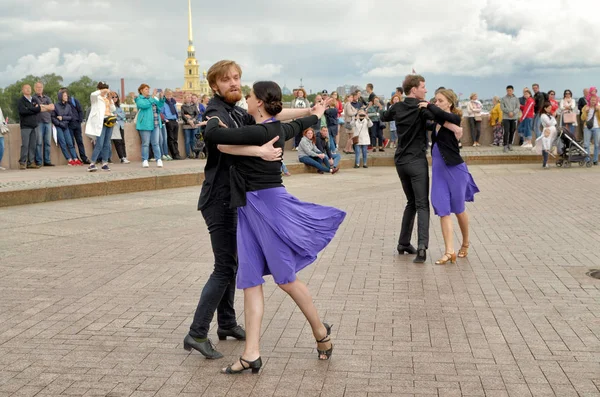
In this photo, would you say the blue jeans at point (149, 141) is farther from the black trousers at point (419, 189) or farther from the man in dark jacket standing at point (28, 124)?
the black trousers at point (419, 189)

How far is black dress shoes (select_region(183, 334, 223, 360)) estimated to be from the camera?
5238mm

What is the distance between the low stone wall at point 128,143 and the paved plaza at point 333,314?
6524 millimetres

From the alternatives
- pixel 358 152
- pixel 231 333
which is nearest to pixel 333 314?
pixel 231 333

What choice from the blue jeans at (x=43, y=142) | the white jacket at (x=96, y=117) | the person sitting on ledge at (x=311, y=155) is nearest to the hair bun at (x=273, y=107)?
the white jacket at (x=96, y=117)

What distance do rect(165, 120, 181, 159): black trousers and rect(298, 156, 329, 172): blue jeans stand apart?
3.52 metres

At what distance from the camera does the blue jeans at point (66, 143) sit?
18172 mm

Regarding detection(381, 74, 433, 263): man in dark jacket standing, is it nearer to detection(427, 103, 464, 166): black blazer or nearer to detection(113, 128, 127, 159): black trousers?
detection(427, 103, 464, 166): black blazer

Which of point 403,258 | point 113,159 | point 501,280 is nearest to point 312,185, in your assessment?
point 113,159

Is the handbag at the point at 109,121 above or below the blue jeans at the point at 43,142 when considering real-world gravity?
above

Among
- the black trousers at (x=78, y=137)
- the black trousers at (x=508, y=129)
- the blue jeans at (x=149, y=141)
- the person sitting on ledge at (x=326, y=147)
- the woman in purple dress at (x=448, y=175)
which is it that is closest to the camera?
the woman in purple dress at (x=448, y=175)

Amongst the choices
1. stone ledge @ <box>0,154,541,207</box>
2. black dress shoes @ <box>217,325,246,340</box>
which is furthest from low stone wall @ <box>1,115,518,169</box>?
black dress shoes @ <box>217,325,246,340</box>

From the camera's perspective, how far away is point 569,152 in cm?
2042

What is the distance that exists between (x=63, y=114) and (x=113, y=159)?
2142mm

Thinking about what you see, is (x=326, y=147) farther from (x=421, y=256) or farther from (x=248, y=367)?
(x=248, y=367)
